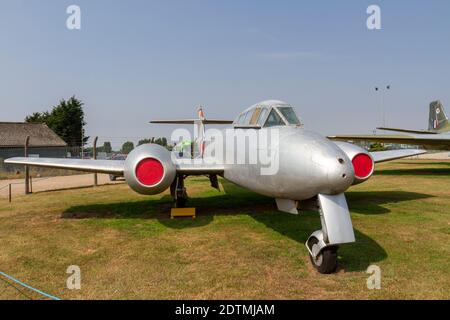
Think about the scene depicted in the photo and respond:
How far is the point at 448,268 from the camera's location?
4.32 meters

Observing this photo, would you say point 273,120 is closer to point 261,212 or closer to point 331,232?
point 331,232

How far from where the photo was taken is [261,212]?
27.0 ft

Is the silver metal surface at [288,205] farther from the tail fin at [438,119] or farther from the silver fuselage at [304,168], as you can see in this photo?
the tail fin at [438,119]

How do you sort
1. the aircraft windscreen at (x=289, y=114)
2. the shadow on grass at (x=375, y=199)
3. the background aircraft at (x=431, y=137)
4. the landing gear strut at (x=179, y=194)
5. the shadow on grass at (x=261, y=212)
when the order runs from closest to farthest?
1. the shadow on grass at (x=261, y=212)
2. the aircraft windscreen at (x=289, y=114)
3. the landing gear strut at (x=179, y=194)
4. the shadow on grass at (x=375, y=199)
5. the background aircraft at (x=431, y=137)

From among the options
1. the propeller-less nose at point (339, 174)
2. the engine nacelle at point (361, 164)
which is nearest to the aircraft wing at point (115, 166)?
the engine nacelle at point (361, 164)

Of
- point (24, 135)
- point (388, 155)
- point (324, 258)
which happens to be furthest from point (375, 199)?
point (24, 135)

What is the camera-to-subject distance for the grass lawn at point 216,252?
3.78 meters

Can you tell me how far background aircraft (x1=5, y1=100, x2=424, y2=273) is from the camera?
4043 millimetres

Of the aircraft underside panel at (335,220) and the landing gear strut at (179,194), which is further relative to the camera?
the landing gear strut at (179,194)

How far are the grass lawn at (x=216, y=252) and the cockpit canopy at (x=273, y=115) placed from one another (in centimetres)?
218

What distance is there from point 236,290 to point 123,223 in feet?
13.9
